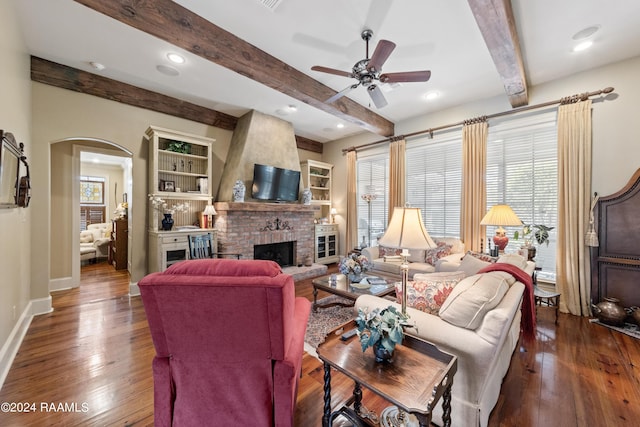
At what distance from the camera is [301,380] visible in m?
1.95

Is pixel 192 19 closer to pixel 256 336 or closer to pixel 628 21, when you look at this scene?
pixel 256 336

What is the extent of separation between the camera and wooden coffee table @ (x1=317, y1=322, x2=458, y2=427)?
3.34ft

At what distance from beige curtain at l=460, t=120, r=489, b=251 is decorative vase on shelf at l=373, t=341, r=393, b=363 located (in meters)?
3.51

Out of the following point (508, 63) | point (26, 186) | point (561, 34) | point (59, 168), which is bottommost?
point (26, 186)

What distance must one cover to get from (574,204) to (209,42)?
4754mm

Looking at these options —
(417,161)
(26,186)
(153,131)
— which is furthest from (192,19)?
(417,161)

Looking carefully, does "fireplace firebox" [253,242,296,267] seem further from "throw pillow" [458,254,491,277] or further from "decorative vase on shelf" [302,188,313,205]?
"throw pillow" [458,254,491,277]

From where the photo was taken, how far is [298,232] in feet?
17.7

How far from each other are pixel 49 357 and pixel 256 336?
7.98ft

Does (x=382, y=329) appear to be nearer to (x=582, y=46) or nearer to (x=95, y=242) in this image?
(x=582, y=46)

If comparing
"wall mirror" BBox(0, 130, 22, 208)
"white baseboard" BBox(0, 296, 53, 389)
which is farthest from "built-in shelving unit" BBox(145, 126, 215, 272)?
"wall mirror" BBox(0, 130, 22, 208)

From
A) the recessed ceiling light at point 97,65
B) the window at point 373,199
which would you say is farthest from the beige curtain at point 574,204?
the recessed ceiling light at point 97,65

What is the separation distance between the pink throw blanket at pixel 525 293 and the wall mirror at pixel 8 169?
3.76 m

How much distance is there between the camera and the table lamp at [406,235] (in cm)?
160
